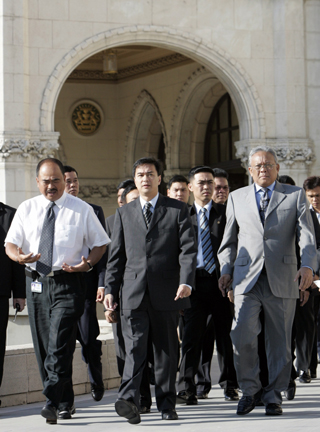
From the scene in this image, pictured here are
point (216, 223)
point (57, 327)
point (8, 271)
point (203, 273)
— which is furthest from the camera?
point (216, 223)

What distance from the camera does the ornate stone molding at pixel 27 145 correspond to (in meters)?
13.3

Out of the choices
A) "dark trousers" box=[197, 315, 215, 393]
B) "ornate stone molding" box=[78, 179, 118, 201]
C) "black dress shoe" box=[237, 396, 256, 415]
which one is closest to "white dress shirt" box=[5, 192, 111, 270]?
"black dress shoe" box=[237, 396, 256, 415]

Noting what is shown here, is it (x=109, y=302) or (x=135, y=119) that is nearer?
(x=109, y=302)

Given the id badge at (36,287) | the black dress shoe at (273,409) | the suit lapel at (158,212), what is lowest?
the black dress shoe at (273,409)

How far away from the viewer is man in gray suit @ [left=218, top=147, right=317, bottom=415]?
6.34m

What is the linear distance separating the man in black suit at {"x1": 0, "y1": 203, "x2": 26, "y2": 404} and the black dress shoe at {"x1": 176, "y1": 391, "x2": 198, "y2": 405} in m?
1.51

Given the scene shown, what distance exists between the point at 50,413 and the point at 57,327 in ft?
2.00

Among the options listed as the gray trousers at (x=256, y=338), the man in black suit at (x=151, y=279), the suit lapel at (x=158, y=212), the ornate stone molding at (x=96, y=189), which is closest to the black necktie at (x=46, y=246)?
the man in black suit at (x=151, y=279)

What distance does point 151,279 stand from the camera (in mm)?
6164

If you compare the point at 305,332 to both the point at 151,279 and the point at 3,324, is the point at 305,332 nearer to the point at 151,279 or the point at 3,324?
the point at 151,279

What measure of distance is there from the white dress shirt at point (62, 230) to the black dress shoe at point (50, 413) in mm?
991

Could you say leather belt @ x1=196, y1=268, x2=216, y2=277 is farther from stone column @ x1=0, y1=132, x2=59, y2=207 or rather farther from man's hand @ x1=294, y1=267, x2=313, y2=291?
stone column @ x1=0, y1=132, x2=59, y2=207

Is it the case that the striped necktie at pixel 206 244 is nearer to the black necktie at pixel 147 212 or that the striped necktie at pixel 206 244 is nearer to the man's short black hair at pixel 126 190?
the man's short black hair at pixel 126 190

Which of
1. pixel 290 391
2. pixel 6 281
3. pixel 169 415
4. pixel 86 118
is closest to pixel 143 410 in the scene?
pixel 169 415
